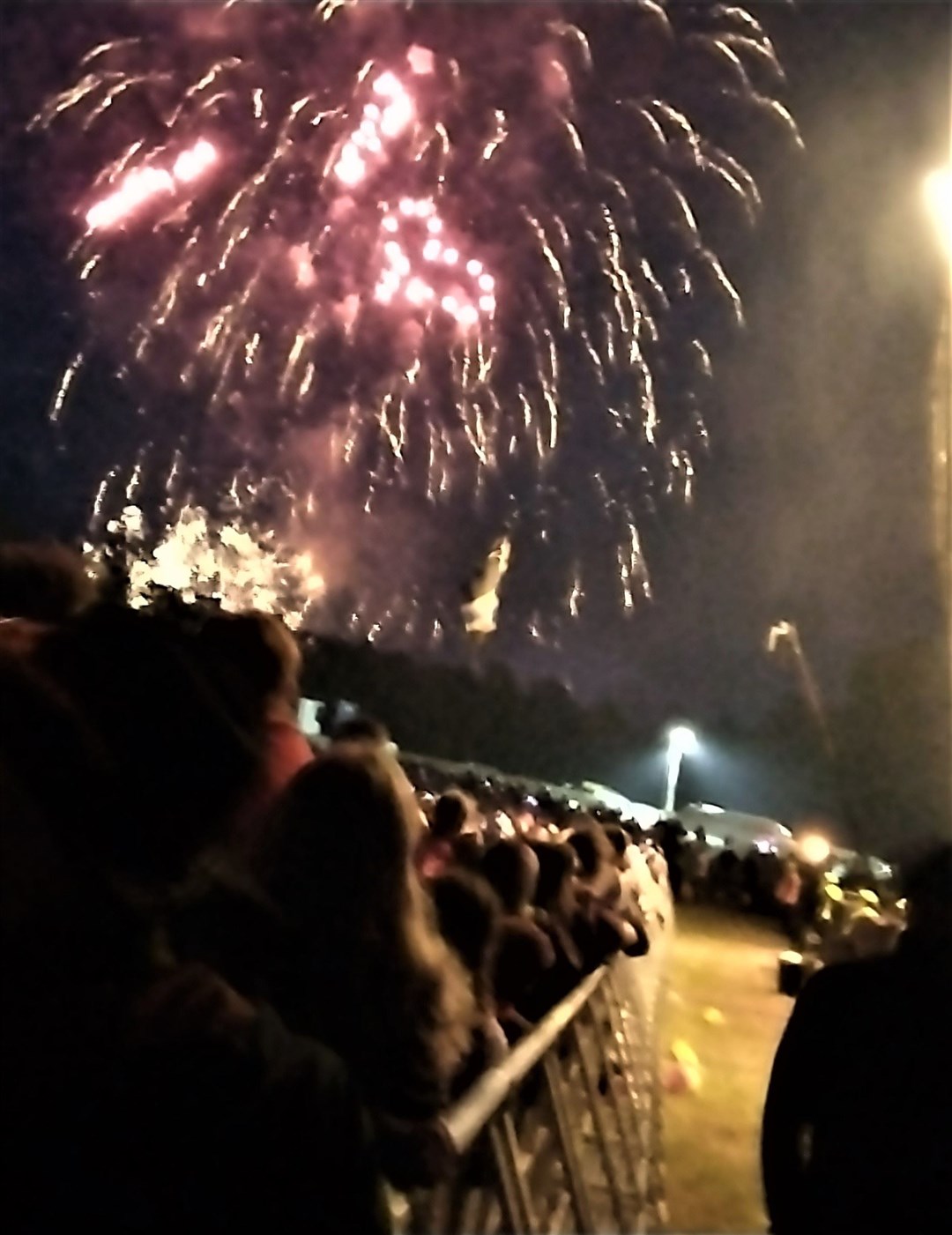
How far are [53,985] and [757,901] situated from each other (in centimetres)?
2669

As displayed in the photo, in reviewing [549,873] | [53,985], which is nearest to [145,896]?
[53,985]

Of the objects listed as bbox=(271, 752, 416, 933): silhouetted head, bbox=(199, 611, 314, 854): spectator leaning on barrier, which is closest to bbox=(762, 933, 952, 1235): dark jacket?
bbox=(271, 752, 416, 933): silhouetted head

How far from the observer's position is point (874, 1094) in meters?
3.32

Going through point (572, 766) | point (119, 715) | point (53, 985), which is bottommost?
point (572, 766)

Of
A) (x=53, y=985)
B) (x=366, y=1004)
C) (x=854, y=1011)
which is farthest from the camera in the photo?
(x=854, y=1011)

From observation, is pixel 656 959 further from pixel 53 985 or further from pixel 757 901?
pixel 757 901

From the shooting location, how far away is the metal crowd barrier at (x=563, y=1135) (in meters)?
3.30

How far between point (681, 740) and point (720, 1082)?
6149 cm

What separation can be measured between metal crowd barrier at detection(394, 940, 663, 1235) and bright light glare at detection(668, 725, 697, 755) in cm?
6260

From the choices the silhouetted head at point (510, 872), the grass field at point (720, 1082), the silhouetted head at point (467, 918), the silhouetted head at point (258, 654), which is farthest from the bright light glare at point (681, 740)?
the silhouetted head at point (258, 654)

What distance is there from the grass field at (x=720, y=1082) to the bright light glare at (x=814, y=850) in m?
8.76

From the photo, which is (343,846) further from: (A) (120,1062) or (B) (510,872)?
(B) (510,872)

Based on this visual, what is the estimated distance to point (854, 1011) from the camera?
3.40m

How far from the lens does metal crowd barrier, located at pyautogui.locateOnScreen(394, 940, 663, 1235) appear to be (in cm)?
330
